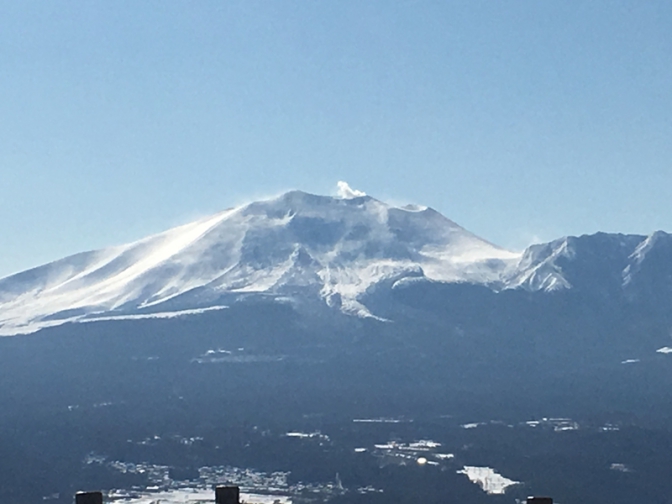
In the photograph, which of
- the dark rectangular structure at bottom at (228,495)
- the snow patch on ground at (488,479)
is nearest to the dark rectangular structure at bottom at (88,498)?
the dark rectangular structure at bottom at (228,495)

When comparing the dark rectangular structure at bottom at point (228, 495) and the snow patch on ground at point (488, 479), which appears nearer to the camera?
the dark rectangular structure at bottom at point (228, 495)

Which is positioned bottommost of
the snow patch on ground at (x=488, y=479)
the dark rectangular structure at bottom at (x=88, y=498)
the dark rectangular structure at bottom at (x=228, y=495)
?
the snow patch on ground at (x=488, y=479)

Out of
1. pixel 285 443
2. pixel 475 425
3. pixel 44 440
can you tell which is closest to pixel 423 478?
pixel 285 443

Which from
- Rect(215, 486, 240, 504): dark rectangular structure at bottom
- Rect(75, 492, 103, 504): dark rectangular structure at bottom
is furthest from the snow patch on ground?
Rect(75, 492, 103, 504): dark rectangular structure at bottom

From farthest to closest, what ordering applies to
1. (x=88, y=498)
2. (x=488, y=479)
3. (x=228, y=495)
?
(x=488, y=479), (x=228, y=495), (x=88, y=498)

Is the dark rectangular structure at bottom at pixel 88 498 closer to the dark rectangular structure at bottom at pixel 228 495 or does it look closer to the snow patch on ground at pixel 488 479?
the dark rectangular structure at bottom at pixel 228 495

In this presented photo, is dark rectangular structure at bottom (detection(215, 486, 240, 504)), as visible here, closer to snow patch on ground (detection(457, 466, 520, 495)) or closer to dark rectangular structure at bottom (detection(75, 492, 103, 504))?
dark rectangular structure at bottom (detection(75, 492, 103, 504))

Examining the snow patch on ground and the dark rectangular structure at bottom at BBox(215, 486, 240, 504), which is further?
the snow patch on ground

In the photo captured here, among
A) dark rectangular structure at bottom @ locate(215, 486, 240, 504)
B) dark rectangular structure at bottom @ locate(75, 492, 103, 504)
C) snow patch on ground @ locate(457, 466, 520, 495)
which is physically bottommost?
snow patch on ground @ locate(457, 466, 520, 495)

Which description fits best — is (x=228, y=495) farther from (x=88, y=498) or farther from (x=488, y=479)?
(x=488, y=479)

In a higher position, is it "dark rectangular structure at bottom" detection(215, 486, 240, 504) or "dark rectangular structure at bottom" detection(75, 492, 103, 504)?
"dark rectangular structure at bottom" detection(75, 492, 103, 504)

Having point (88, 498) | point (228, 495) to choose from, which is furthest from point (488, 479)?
point (88, 498)

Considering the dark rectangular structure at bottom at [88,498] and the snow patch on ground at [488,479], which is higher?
the dark rectangular structure at bottom at [88,498]
